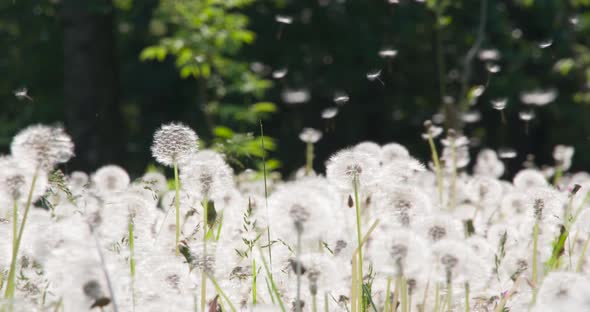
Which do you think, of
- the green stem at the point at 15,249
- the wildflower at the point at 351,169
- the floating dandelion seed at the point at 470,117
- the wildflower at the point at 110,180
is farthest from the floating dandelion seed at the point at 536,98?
the green stem at the point at 15,249

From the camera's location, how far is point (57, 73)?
1112cm

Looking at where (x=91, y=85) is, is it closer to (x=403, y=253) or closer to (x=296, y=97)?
(x=296, y=97)

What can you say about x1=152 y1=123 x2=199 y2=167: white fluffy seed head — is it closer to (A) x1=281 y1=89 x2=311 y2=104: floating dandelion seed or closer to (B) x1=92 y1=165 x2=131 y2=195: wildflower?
(B) x1=92 y1=165 x2=131 y2=195: wildflower

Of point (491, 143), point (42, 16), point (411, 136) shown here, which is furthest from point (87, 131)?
point (491, 143)

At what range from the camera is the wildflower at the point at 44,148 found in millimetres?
1457

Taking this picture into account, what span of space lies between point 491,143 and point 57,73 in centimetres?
844

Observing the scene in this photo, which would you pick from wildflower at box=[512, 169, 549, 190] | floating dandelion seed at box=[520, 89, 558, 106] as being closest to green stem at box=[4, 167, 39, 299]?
wildflower at box=[512, 169, 549, 190]

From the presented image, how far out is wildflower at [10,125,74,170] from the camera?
1.46 m

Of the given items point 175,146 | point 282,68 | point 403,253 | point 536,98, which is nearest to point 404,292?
point 403,253

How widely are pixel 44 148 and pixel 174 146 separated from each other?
0.41 meters

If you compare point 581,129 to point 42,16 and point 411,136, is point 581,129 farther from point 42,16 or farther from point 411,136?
point 42,16

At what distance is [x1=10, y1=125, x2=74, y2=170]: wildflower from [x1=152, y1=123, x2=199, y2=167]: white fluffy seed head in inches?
12.6

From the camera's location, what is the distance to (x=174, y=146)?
1806mm

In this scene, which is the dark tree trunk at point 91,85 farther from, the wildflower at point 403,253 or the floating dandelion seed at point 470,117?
the wildflower at point 403,253
